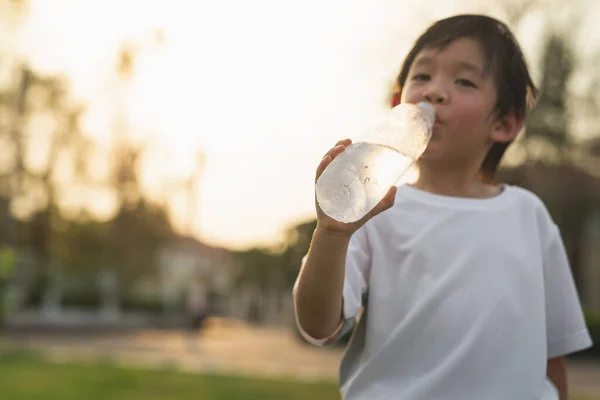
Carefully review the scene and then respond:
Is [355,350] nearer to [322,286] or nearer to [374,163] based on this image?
[322,286]

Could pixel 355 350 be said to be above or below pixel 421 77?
below

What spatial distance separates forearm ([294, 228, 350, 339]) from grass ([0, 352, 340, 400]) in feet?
17.9

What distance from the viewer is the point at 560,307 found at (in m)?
1.77

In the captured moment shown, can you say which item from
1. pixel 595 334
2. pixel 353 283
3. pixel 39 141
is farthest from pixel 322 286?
pixel 39 141

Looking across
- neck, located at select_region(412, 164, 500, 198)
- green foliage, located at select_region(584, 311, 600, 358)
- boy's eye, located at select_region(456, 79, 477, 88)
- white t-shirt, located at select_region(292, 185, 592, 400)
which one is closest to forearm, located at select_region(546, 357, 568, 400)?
white t-shirt, located at select_region(292, 185, 592, 400)

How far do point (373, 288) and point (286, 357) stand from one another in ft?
45.2

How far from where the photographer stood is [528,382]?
5.06ft

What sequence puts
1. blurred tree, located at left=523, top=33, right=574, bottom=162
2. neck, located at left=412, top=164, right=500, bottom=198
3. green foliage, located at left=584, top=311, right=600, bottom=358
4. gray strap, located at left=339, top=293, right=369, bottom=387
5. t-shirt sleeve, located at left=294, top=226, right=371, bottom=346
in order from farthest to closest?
blurred tree, located at left=523, top=33, right=574, bottom=162 → green foliage, located at left=584, top=311, right=600, bottom=358 → neck, located at left=412, top=164, right=500, bottom=198 → gray strap, located at left=339, top=293, right=369, bottom=387 → t-shirt sleeve, located at left=294, top=226, right=371, bottom=346

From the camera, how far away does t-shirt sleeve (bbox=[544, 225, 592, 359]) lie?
5.75 feet

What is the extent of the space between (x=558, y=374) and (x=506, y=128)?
54 cm

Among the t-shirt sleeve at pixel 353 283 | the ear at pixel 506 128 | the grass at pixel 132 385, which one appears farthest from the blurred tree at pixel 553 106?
the t-shirt sleeve at pixel 353 283

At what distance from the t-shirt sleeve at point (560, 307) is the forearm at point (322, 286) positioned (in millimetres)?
552

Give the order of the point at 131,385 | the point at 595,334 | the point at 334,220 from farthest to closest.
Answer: the point at 595,334
the point at 131,385
the point at 334,220

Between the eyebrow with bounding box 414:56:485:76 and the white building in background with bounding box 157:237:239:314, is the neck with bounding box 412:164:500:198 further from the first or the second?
the white building in background with bounding box 157:237:239:314
